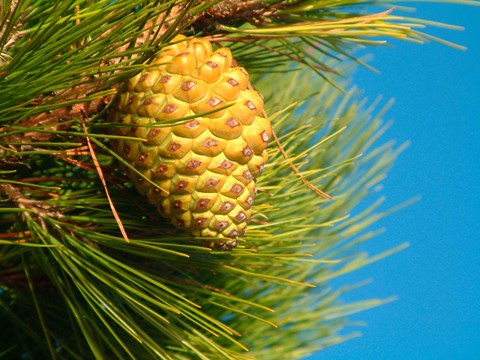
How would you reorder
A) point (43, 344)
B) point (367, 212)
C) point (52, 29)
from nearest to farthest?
point (52, 29) → point (43, 344) → point (367, 212)

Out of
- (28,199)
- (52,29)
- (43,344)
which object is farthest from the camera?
(43,344)

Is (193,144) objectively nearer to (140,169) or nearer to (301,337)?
(140,169)

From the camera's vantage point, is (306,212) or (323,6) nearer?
(323,6)

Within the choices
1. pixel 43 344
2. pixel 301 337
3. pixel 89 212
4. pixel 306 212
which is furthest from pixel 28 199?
pixel 301 337

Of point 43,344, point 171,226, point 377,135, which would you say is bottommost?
point 43,344

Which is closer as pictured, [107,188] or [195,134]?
[195,134]

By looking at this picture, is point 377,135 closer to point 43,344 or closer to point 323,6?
point 323,6

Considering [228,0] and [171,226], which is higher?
[228,0]

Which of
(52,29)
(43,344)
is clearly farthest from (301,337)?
(52,29)
